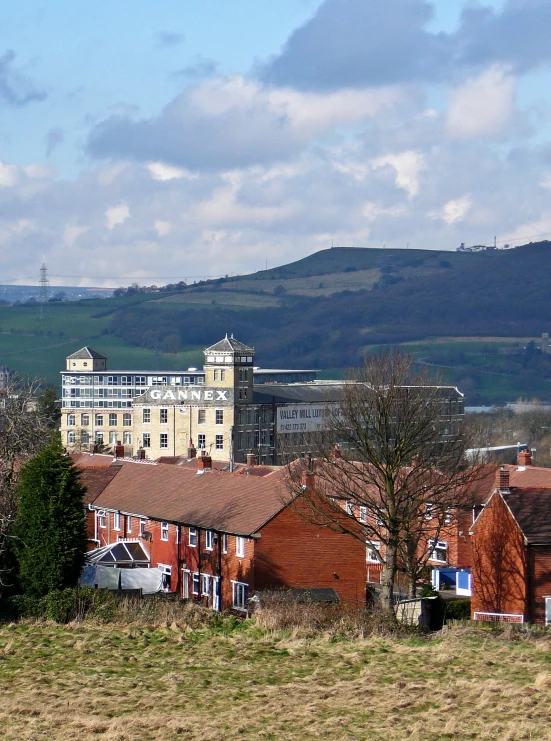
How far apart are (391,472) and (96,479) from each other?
68.2 ft

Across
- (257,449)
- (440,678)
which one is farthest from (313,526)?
(257,449)

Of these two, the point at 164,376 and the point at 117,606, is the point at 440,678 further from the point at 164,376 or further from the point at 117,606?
the point at 164,376

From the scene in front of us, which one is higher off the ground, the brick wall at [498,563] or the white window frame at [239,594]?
the brick wall at [498,563]

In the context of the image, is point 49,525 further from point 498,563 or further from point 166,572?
point 498,563

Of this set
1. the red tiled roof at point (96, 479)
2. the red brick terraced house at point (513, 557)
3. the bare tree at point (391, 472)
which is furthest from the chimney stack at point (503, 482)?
the red tiled roof at point (96, 479)

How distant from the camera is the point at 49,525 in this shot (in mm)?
38719

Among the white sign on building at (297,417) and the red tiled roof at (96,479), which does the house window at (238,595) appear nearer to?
the red tiled roof at (96,479)

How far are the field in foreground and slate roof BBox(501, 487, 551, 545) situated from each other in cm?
1049

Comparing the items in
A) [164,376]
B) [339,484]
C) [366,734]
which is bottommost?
[366,734]

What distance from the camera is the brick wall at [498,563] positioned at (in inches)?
1690

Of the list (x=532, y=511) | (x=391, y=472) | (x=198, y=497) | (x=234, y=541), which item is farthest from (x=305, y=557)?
(x=532, y=511)

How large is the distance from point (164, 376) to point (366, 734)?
508 feet

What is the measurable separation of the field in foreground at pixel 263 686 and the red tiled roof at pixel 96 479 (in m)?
25.7

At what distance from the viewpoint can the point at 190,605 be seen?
37094 millimetres
